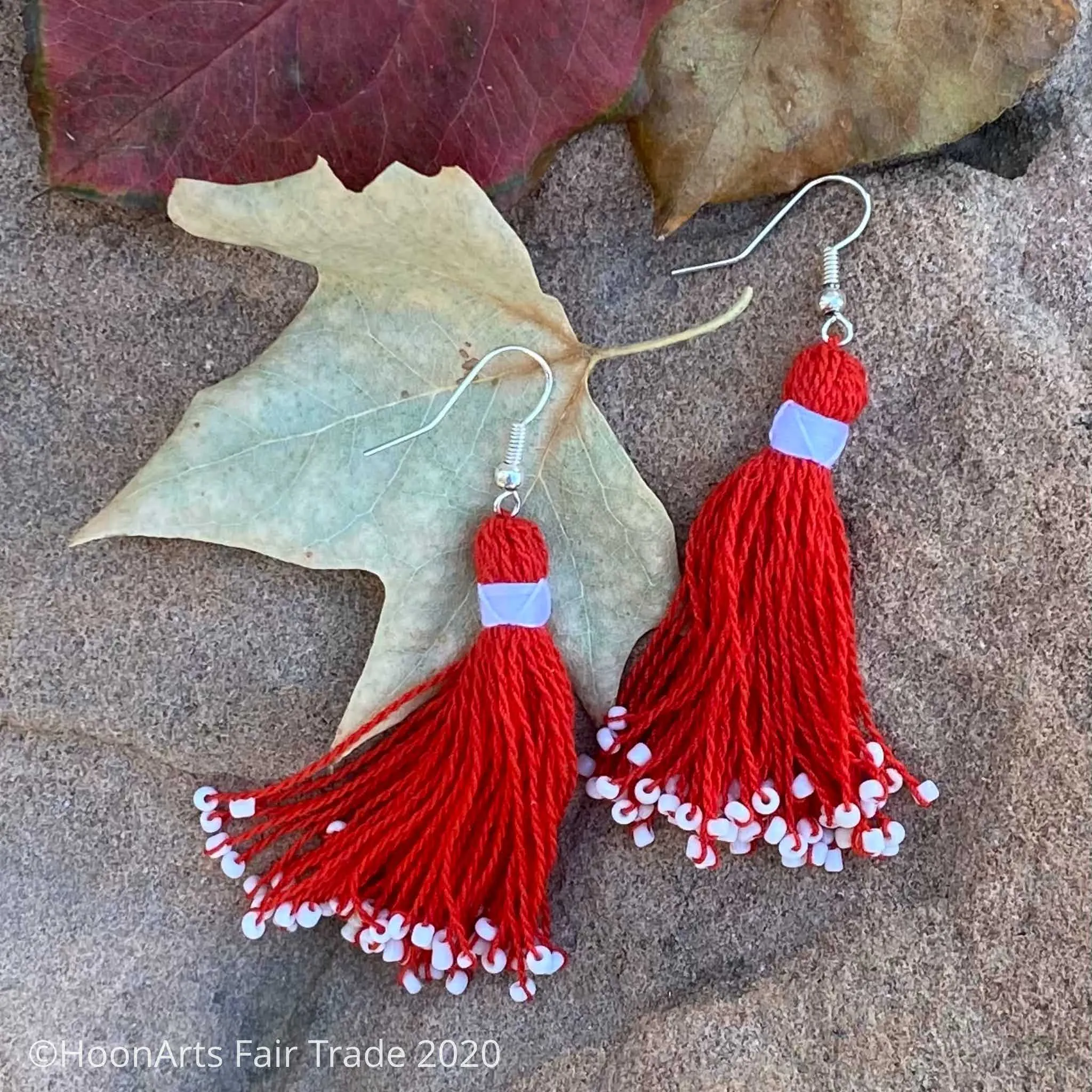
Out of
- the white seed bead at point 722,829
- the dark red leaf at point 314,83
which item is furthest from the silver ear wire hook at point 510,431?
the white seed bead at point 722,829

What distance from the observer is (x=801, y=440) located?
74cm

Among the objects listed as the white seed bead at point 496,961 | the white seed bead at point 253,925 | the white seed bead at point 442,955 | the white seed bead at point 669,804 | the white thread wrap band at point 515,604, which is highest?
the white thread wrap band at point 515,604

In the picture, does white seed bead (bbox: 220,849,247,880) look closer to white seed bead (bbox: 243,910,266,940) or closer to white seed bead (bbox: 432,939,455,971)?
white seed bead (bbox: 243,910,266,940)

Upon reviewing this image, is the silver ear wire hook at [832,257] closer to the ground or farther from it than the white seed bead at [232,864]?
farther from it

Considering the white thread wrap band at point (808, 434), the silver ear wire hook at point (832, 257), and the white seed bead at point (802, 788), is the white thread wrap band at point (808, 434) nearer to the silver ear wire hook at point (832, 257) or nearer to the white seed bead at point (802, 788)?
the silver ear wire hook at point (832, 257)

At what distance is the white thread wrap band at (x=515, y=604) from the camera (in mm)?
734

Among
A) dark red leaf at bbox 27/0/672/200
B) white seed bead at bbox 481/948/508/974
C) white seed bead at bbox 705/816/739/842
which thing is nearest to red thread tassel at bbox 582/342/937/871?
white seed bead at bbox 705/816/739/842

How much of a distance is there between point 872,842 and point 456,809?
277 millimetres

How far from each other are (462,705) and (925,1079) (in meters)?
0.38

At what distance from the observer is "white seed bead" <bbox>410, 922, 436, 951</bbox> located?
767 mm

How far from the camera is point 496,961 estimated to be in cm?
78

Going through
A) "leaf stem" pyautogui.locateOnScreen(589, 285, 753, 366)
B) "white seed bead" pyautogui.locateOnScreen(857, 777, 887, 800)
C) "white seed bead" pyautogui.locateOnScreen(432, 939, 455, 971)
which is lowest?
"white seed bead" pyautogui.locateOnScreen(432, 939, 455, 971)

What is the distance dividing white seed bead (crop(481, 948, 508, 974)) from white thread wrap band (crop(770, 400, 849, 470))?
0.39 metres

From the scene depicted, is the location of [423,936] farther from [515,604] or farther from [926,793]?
[926,793]
